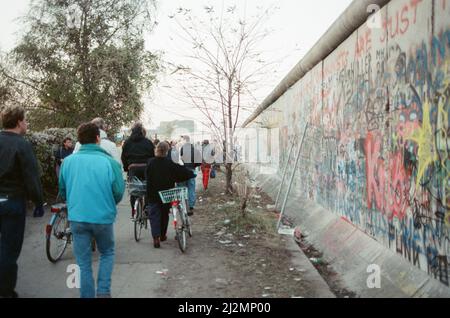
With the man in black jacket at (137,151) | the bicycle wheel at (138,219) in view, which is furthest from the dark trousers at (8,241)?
the man in black jacket at (137,151)

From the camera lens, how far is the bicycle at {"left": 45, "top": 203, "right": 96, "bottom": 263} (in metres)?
7.11

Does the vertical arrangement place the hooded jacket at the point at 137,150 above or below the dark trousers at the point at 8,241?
above

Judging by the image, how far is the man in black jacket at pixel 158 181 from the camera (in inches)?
323

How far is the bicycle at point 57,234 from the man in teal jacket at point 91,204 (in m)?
2.23

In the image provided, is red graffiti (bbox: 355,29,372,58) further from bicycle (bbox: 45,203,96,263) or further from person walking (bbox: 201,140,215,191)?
person walking (bbox: 201,140,215,191)

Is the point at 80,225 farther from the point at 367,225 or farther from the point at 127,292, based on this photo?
the point at 367,225

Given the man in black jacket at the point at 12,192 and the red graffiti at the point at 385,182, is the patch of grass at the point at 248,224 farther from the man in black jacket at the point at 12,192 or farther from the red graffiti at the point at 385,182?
the man in black jacket at the point at 12,192

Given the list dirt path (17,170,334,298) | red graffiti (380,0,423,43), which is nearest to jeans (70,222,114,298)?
dirt path (17,170,334,298)

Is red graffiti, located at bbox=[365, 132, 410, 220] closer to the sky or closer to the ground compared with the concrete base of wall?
closer to the sky

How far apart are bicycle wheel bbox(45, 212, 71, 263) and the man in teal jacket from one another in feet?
7.37

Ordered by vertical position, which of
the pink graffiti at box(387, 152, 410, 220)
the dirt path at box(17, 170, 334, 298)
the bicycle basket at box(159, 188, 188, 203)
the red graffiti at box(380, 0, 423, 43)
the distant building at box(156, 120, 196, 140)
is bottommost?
the dirt path at box(17, 170, 334, 298)

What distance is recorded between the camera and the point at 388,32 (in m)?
6.34

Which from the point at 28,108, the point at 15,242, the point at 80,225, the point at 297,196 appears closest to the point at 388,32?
the point at 80,225
